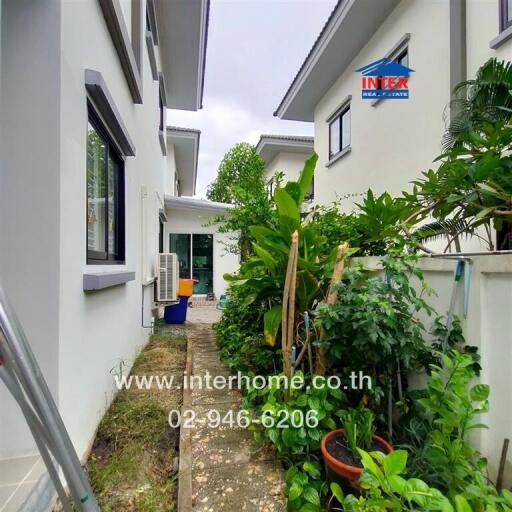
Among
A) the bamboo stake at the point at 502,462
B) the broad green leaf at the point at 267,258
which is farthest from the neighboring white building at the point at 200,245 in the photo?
the bamboo stake at the point at 502,462

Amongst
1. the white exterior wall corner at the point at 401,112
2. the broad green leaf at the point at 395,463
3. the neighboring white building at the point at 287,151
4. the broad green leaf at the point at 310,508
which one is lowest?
the broad green leaf at the point at 310,508

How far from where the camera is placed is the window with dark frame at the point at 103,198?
2436 millimetres

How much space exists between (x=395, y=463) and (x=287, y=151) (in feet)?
40.0

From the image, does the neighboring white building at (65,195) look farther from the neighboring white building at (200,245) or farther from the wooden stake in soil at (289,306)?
the neighboring white building at (200,245)

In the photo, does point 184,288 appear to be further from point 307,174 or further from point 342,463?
point 342,463

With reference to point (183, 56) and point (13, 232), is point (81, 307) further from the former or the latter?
point (183, 56)

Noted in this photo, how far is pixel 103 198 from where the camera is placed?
2.78 metres

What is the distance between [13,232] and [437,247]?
14.9ft

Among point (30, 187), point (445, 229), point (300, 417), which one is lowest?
point (300, 417)

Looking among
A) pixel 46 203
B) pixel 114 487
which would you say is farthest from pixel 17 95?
pixel 114 487

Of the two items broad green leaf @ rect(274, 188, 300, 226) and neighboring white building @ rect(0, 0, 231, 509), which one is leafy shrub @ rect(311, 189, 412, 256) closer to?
broad green leaf @ rect(274, 188, 300, 226)

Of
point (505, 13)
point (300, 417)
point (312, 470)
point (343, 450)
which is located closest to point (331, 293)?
point (300, 417)

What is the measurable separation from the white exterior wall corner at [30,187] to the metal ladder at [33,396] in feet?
2.80

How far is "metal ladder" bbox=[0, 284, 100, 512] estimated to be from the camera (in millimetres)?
847
